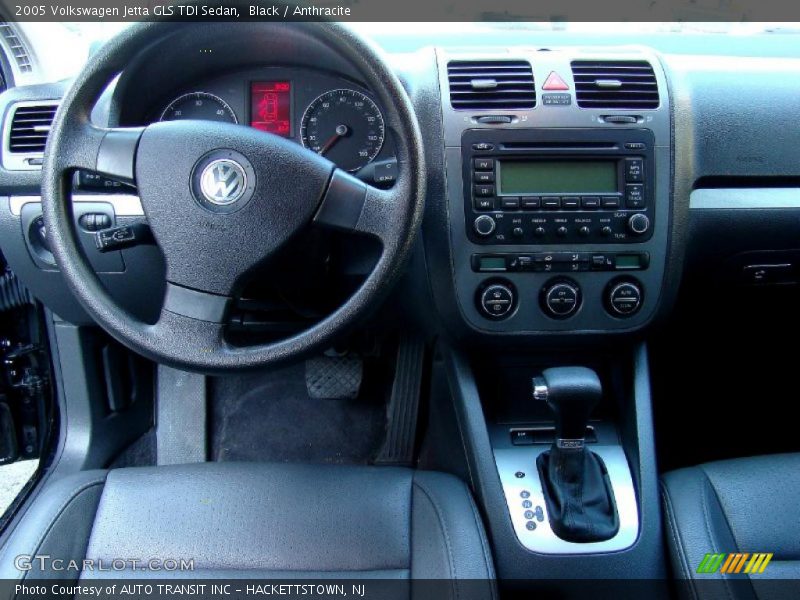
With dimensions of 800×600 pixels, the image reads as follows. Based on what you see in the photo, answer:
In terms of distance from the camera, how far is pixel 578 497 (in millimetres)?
1300

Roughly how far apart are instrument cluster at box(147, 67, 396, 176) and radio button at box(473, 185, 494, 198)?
21cm

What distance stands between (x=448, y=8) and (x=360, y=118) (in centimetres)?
41

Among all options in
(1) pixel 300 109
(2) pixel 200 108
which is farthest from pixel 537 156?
(2) pixel 200 108

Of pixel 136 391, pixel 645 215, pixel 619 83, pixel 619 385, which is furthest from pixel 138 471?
pixel 619 83

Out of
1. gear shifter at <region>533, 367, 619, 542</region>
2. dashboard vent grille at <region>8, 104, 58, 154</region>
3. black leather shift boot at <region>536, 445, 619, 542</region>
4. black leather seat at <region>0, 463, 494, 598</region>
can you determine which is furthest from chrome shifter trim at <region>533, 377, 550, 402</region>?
dashboard vent grille at <region>8, 104, 58, 154</region>

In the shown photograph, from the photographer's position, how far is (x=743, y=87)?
146 centimetres

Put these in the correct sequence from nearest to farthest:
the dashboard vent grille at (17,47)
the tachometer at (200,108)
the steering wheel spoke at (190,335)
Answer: the steering wheel spoke at (190,335) < the tachometer at (200,108) < the dashboard vent grille at (17,47)

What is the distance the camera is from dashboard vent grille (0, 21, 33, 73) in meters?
1.71

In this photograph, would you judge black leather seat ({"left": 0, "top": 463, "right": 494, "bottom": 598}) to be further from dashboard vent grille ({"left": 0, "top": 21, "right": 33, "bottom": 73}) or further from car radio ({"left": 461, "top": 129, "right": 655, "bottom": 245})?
dashboard vent grille ({"left": 0, "top": 21, "right": 33, "bottom": 73})

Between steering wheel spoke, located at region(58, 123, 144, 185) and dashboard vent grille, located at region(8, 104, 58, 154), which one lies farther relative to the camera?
dashboard vent grille, located at region(8, 104, 58, 154)

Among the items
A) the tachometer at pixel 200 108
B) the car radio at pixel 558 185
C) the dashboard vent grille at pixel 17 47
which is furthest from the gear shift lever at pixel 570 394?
the dashboard vent grille at pixel 17 47

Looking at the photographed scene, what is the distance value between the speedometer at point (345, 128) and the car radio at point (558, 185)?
205 mm

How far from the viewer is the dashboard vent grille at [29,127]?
154cm

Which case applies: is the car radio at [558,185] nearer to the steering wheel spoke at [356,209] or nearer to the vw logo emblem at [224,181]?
the steering wheel spoke at [356,209]
